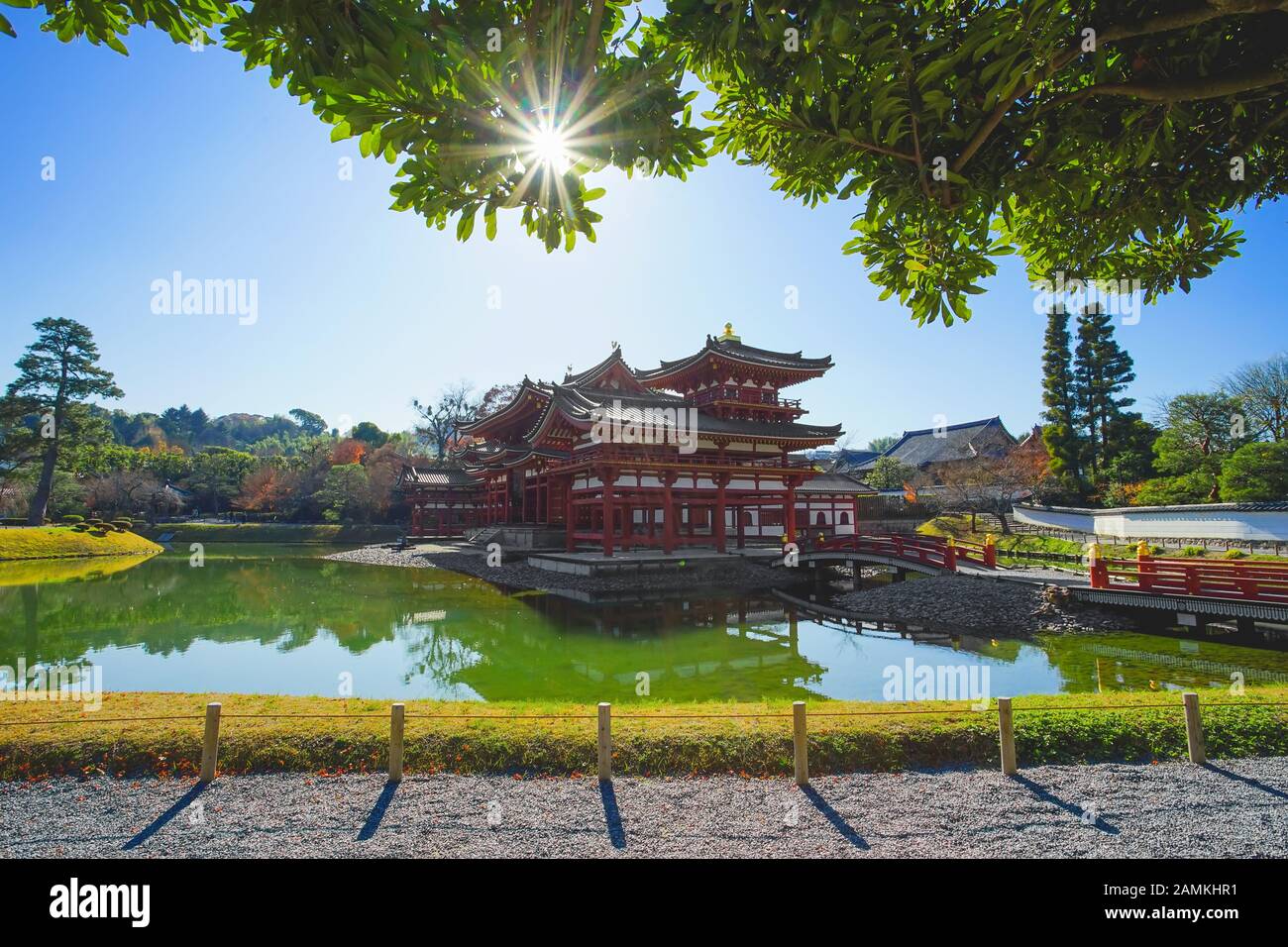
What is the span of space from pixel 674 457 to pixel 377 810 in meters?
19.7

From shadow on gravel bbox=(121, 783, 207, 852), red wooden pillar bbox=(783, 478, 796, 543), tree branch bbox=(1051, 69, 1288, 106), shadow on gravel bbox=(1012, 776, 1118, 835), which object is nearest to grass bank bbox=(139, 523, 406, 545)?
red wooden pillar bbox=(783, 478, 796, 543)

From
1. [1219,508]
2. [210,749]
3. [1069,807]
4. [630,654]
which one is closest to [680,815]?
[1069,807]

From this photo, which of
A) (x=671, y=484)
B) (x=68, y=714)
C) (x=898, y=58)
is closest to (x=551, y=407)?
(x=671, y=484)

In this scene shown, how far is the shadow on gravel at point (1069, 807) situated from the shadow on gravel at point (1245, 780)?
1.80 meters

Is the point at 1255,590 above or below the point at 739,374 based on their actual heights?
below

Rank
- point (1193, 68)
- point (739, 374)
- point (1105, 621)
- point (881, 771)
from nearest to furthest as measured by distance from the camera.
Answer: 1. point (1193, 68)
2. point (881, 771)
3. point (1105, 621)
4. point (739, 374)

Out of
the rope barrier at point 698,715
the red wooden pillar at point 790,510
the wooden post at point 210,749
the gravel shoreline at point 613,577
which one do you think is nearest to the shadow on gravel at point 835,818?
the rope barrier at point 698,715

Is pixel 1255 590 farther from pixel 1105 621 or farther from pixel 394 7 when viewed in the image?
pixel 394 7

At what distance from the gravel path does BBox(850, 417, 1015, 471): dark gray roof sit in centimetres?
4493

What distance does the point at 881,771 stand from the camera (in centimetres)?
600

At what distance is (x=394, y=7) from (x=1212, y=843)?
7.26m

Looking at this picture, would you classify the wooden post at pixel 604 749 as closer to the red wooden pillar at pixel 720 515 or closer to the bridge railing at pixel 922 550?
the bridge railing at pixel 922 550

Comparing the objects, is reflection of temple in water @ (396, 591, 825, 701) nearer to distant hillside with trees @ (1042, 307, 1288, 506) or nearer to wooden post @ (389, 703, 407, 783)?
wooden post @ (389, 703, 407, 783)

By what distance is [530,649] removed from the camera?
13633mm
